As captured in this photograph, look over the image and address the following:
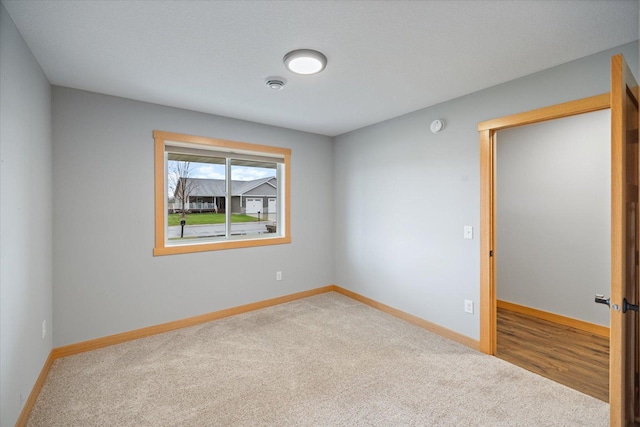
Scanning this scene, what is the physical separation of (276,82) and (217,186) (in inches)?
68.6

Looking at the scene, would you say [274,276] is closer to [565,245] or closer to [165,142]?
[165,142]

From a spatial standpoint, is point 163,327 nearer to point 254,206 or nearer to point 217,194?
point 217,194

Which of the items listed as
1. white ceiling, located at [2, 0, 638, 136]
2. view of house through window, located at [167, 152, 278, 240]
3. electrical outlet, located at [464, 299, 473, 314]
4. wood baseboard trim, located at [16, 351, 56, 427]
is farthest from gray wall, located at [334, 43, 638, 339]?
wood baseboard trim, located at [16, 351, 56, 427]

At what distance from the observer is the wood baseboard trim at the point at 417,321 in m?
2.94

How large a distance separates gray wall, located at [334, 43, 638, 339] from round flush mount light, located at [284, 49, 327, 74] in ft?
5.20

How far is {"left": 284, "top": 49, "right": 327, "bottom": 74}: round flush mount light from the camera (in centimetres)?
209

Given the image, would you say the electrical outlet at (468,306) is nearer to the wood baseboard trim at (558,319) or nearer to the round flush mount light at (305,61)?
the wood baseboard trim at (558,319)

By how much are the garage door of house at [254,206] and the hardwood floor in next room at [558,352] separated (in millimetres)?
3194

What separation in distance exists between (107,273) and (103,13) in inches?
90.0

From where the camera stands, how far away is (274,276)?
412 centimetres

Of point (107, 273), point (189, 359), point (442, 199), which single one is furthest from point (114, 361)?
point (442, 199)

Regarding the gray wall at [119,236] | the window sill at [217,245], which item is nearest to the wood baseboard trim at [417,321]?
the window sill at [217,245]

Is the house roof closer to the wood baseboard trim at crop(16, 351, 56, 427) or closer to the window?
the window

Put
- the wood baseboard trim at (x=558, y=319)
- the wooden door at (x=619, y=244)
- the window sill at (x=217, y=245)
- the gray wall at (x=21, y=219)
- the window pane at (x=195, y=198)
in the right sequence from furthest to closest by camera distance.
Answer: the window pane at (x=195, y=198) < the window sill at (x=217, y=245) < the wood baseboard trim at (x=558, y=319) < the gray wall at (x=21, y=219) < the wooden door at (x=619, y=244)
